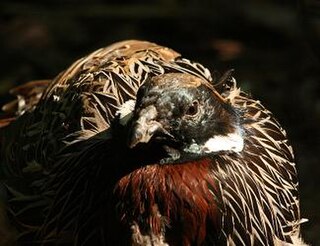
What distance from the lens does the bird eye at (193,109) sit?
12.5 ft

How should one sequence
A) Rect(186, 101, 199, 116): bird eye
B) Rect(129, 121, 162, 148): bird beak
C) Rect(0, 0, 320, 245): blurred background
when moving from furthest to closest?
Rect(0, 0, 320, 245): blurred background < Rect(186, 101, 199, 116): bird eye < Rect(129, 121, 162, 148): bird beak

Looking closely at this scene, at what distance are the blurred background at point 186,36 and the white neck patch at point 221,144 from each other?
235 cm

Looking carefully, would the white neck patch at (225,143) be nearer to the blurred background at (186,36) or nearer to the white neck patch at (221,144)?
the white neck patch at (221,144)

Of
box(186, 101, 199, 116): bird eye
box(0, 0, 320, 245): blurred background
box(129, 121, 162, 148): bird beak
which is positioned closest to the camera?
box(129, 121, 162, 148): bird beak

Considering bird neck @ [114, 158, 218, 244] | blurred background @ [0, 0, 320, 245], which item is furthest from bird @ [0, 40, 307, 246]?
blurred background @ [0, 0, 320, 245]

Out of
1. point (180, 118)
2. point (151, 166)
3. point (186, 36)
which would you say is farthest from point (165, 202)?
point (186, 36)

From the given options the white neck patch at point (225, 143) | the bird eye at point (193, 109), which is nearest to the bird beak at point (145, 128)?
the bird eye at point (193, 109)

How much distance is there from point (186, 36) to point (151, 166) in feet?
12.1

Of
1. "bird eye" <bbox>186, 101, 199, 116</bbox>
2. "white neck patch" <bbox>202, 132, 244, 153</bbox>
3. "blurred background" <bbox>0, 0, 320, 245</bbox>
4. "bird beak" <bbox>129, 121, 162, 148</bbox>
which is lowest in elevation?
"blurred background" <bbox>0, 0, 320, 245</bbox>

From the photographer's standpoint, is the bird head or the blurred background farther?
the blurred background

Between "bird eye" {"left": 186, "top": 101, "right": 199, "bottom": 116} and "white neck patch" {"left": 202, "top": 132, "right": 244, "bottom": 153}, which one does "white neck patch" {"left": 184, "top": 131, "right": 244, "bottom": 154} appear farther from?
"bird eye" {"left": 186, "top": 101, "right": 199, "bottom": 116}

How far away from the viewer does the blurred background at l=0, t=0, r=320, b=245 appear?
676 cm

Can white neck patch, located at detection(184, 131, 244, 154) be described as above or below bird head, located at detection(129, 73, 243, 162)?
below

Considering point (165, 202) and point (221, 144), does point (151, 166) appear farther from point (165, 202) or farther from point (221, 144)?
point (221, 144)
